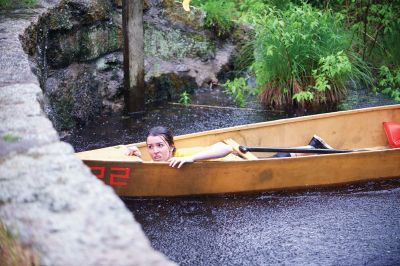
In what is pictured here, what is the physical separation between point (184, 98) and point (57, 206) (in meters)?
7.88

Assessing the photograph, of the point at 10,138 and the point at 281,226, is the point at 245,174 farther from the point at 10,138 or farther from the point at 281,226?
the point at 10,138

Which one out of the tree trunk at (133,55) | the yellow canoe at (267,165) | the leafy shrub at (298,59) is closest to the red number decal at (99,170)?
the yellow canoe at (267,165)

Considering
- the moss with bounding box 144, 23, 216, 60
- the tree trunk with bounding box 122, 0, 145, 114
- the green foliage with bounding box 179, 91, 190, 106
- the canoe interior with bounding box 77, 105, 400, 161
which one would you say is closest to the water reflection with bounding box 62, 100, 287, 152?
the green foliage with bounding box 179, 91, 190, 106

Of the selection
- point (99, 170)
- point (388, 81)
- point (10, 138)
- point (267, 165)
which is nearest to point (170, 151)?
point (99, 170)

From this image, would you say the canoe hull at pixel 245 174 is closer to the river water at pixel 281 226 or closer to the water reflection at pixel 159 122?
the river water at pixel 281 226

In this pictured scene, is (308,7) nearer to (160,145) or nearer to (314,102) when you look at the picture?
(314,102)

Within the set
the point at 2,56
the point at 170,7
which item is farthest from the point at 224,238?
the point at 170,7

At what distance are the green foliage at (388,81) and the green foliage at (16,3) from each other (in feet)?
19.8

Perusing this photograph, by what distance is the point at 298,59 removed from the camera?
9648 mm

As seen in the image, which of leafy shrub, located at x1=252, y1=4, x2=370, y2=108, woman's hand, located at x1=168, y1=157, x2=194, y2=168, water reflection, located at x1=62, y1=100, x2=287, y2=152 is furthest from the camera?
leafy shrub, located at x1=252, y1=4, x2=370, y2=108

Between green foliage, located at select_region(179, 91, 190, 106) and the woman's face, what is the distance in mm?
4169

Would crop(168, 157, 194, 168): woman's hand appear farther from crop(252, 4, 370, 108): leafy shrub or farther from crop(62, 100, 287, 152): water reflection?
crop(252, 4, 370, 108): leafy shrub

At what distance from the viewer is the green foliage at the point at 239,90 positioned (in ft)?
31.6

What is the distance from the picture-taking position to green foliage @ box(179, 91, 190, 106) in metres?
10.0
